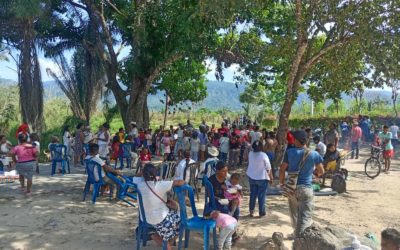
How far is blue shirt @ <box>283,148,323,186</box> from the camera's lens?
6297 mm

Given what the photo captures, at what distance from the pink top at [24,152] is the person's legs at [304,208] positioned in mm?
5922

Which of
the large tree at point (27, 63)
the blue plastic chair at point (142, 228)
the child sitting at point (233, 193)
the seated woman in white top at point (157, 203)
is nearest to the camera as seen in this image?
the seated woman in white top at point (157, 203)

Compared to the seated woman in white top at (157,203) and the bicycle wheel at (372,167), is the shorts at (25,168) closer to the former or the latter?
the seated woman in white top at (157,203)

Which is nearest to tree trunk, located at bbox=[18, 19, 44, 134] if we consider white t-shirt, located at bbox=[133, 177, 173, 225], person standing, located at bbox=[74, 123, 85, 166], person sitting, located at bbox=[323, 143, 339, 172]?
person standing, located at bbox=[74, 123, 85, 166]

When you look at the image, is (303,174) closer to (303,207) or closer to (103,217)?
(303,207)

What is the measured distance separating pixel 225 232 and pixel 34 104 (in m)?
13.8

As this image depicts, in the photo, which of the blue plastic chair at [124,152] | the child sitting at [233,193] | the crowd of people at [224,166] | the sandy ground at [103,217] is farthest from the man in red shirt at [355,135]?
the child sitting at [233,193]

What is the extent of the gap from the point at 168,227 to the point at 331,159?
6.74m

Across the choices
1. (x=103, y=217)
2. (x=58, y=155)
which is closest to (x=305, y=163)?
(x=103, y=217)

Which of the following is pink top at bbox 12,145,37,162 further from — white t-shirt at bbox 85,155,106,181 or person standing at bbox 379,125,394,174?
person standing at bbox 379,125,394,174

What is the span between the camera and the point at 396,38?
9.45 meters

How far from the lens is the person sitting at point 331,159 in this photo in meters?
11.0

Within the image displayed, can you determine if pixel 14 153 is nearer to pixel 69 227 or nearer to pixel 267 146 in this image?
pixel 69 227

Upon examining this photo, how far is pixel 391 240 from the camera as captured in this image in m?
3.79
